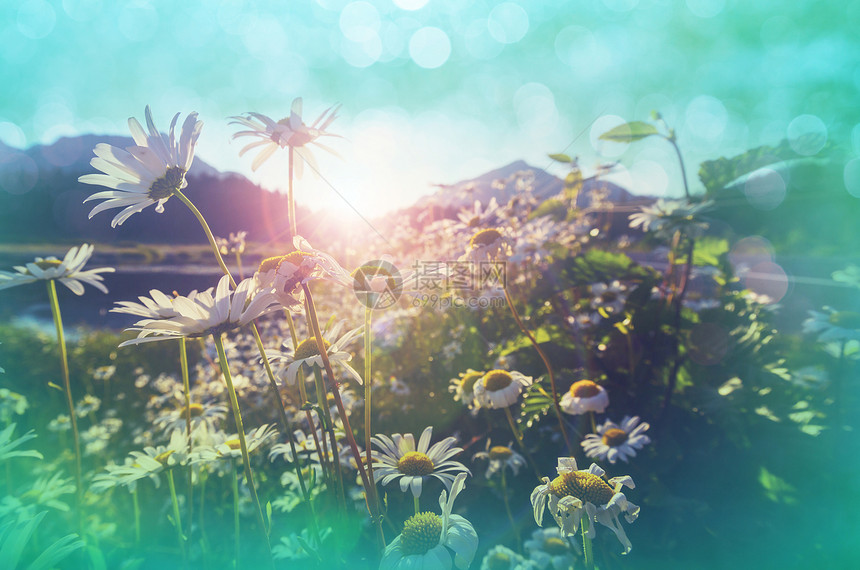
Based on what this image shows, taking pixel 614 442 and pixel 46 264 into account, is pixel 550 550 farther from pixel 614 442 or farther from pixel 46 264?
pixel 46 264

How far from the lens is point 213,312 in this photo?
55 centimetres

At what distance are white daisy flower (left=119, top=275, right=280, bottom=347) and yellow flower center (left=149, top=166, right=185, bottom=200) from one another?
209mm

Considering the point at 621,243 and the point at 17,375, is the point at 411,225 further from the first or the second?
the point at 17,375

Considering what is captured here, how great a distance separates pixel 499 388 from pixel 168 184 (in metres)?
0.99

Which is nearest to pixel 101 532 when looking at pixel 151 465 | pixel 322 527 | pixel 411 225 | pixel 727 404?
pixel 151 465

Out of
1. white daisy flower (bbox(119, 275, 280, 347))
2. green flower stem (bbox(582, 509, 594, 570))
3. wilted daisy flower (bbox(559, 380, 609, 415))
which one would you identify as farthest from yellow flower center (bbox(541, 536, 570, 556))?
white daisy flower (bbox(119, 275, 280, 347))

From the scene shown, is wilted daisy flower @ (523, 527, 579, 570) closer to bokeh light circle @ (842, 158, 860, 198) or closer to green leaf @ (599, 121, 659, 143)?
green leaf @ (599, 121, 659, 143)

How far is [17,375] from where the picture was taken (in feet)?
10.3

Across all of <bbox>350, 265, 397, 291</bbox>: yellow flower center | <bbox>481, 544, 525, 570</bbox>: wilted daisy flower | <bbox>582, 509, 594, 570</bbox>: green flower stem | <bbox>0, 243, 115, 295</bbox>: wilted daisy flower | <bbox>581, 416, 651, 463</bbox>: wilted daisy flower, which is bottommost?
<bbox>481, 544, 525, 570</bbox>: wilted daisy flower

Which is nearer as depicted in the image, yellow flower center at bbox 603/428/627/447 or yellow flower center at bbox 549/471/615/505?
yellow flower center at bbox 549/471/615/505

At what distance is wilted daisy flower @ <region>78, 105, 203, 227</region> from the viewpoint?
2.08ft

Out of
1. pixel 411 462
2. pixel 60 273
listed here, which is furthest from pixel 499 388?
pixel 60 273

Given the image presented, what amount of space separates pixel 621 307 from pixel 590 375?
48 cm

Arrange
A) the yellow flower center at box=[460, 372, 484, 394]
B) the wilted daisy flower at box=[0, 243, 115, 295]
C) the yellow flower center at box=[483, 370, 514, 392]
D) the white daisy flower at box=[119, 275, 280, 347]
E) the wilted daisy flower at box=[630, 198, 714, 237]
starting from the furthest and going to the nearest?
the yellow flower center at box=[460, 372, 484, 394] < the wilted daisy flower at box=[630, 198, 714, 237] < the yellow flower center at box=[483, 370, 514, 392] < the wilted daisy flower at box=[0, 243, 115, 295] < the white daisy flower at box=[119, 275, 280, 347]
